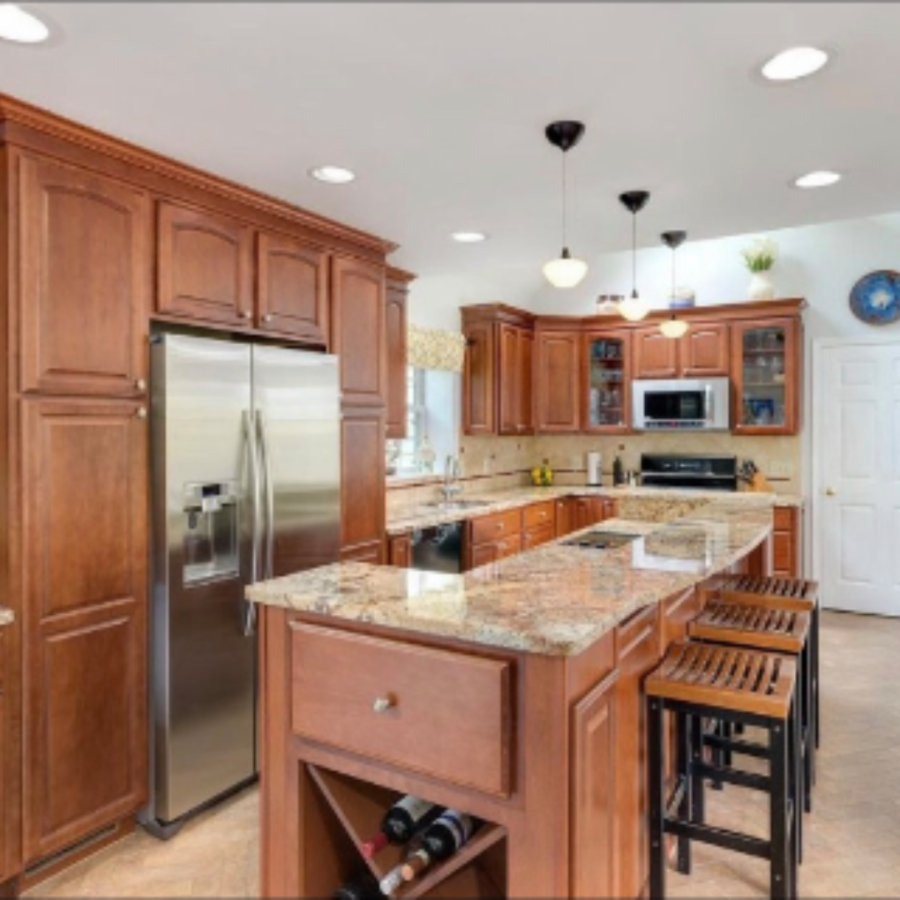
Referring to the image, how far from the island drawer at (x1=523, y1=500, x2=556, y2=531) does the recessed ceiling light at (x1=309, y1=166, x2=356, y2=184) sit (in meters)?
3.01

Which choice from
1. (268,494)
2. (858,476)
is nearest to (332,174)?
(268,494)

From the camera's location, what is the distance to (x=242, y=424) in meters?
2.70

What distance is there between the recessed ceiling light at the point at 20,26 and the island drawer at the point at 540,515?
4.02 m

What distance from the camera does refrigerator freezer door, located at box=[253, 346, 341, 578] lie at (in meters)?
2.80

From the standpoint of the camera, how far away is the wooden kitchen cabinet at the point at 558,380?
19.8ft

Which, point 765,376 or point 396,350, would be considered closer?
point 396,350

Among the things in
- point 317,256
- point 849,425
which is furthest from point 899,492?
point 317,256

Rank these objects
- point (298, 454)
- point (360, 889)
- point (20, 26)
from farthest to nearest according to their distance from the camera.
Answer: point (298, 454)
point (360, 889)
point (20, 26)

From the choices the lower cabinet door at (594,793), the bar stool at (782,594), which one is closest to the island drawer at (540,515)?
the bar stool at (782,594)

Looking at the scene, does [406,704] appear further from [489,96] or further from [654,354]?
[654,354]

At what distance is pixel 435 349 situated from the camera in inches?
199

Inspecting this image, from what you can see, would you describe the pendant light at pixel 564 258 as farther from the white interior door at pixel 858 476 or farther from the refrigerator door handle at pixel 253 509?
the white interior door at pixel 858 476

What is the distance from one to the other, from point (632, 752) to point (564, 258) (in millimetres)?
1607

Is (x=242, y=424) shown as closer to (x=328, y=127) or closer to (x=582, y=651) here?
(x=328, y=127)
